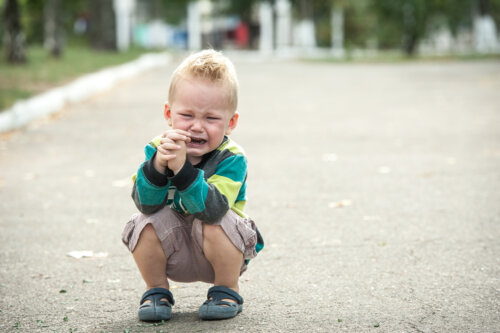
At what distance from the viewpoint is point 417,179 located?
683 centimetres

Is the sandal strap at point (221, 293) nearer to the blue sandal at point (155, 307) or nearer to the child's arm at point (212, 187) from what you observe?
the blue sandal at point (155, 307)

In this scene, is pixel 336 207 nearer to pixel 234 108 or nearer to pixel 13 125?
pixel 234 108

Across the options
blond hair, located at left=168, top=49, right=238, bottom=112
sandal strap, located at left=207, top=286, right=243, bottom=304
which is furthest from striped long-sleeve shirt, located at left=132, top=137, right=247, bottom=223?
sandal strap, located at left=207, top=286, right=243, bottom=304

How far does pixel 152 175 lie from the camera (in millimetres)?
2945

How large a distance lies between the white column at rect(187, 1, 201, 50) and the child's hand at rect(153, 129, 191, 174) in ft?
136

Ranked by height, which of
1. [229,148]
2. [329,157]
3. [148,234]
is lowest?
[329,157]

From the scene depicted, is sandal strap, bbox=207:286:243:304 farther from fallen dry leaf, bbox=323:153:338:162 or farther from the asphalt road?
fallen dry leaf, bbox=323:153:338:162

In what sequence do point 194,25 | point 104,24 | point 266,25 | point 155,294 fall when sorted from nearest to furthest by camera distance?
1. point 155,294
2. point 104,24
3. point 266,25
4. point 194,25

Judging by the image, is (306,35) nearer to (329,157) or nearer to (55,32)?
(55,32)

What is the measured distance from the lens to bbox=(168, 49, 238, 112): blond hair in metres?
3.06

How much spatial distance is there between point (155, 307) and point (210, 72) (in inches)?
41.0

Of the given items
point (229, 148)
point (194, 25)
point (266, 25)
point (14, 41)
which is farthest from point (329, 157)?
point (194, 25)

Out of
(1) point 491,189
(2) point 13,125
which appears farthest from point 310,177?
(2) point 13,125

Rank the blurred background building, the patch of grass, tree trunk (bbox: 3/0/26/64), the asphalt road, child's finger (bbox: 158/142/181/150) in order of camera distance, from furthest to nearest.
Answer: the blurred background building → tree trunk (bbox: 3/0/26/64) → the patch of grass → the asphalt road → child's finger (bbox: 158/142/181/150)
